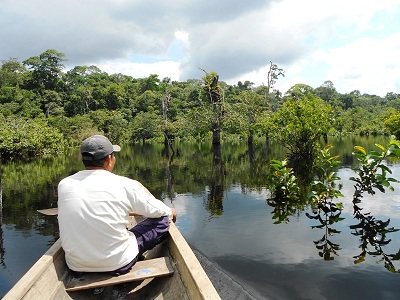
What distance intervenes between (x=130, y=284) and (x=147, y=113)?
41.2 m

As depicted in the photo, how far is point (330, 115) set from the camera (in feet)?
51.4

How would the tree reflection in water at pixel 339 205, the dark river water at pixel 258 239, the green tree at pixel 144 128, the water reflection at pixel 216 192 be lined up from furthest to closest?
the green tree at pixel 144 128 → the water reflection at pixel 216 192 → the tree reflection in water at pixel 339 205 → the dark river water at pixel 258 239

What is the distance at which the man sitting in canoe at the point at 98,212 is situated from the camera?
2637mm

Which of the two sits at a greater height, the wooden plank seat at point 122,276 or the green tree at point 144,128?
the wooden plank seat at point 122,276

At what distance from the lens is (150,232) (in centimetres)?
334

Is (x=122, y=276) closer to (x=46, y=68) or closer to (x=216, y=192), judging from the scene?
(x=216, y=192)

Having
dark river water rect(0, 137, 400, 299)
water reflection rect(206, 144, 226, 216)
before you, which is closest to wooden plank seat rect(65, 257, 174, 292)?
dark river water rect(0, 137, 400, 299)

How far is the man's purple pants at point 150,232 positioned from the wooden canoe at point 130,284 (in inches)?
4.2

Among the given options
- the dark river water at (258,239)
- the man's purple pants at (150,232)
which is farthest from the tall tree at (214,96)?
the man's purple pants at (150,232)

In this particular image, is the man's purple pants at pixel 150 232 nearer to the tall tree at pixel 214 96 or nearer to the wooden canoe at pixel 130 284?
the wooden canoe at pixel 130 284

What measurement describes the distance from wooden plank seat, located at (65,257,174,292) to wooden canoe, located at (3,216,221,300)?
2cm

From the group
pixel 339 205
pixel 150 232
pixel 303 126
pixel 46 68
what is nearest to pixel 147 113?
pixel 46 68

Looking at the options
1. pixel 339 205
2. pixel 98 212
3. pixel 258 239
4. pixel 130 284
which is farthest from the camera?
pixel 339 205

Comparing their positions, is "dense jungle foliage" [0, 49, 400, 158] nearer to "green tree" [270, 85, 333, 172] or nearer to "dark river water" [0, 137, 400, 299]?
"green tree" [270, 85, 333, 172]
